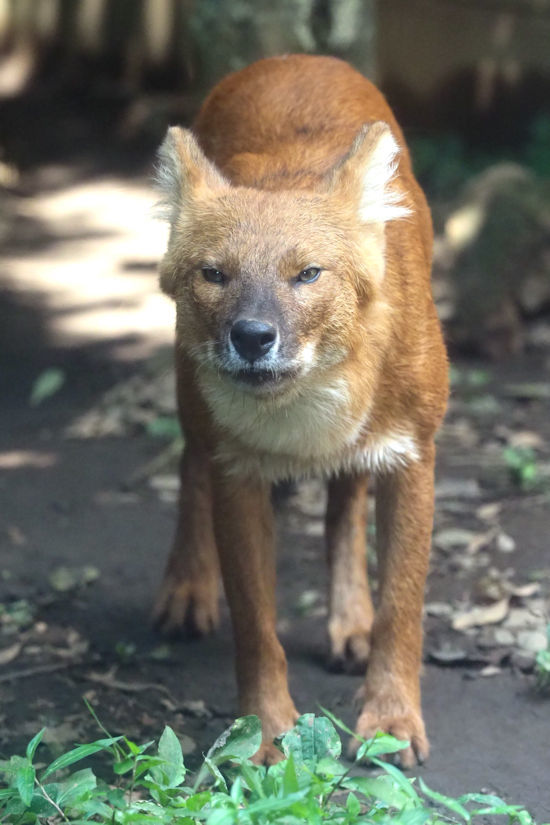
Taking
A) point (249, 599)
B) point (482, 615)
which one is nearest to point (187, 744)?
point (249, 599)

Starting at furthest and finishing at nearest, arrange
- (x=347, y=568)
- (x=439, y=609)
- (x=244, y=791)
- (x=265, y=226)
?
(x=439, y=609) < (x=347, y=568) < (x=265, y=226) < (x=244, y=791)

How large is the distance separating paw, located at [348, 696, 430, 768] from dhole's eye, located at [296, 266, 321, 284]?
1638 millimetres

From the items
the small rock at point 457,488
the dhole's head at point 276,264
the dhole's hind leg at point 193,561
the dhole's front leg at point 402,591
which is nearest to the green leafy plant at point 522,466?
the small rock at point 457,488

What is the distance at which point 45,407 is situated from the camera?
27.5ft

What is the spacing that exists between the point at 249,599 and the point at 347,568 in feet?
2.85

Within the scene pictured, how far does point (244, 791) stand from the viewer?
3914 millimetres

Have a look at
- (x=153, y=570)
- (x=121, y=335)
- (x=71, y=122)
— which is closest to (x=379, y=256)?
(x=153, y=570)

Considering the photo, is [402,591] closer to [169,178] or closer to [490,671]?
[490,671]

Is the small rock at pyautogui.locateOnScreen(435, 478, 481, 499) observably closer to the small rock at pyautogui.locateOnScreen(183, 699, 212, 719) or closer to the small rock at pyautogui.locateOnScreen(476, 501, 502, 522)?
the small rock at pyautogui.locateOnScreen(476, 501, 502, 522)

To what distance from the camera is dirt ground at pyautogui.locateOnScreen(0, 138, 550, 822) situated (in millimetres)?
4910

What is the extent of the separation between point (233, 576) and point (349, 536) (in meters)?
0.90

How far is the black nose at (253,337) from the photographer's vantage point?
4.03 meters

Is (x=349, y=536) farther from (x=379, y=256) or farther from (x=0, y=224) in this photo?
(x=0, y=224)

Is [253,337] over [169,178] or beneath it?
beneath
